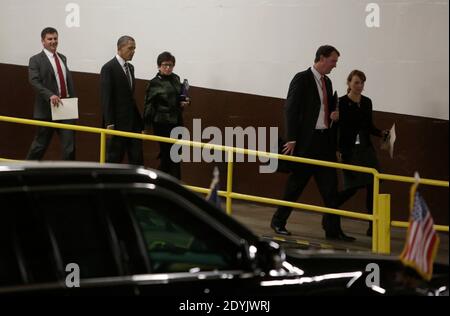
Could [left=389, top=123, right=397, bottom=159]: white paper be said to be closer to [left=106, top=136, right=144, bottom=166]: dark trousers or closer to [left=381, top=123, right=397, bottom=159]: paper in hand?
[left=381, top=123, right=397, bottom=159]: paper in hand

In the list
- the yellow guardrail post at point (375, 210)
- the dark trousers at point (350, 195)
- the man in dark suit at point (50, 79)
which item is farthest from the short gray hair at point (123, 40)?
the yellow guardrail post at point (375, 210)

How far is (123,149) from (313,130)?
102 inches

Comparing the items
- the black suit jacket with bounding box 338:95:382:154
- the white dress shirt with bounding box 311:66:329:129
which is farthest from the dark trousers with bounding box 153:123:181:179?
the black suit jacket with bounding box 338:95:382:154

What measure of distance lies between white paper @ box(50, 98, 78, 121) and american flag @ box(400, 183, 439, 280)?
24.4 ft

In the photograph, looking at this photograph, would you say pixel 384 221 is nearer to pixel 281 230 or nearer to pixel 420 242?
pixel 281 230

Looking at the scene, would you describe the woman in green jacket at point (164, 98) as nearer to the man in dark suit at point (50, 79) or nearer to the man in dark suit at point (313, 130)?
the man in dark suit at point (50, 79)

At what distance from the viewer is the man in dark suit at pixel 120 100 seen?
1365 centimetres

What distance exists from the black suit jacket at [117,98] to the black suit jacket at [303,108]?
7.88 feet

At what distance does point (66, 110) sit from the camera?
1392 cm

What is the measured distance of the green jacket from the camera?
1355 cm

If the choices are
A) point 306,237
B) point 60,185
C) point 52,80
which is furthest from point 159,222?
point 52,80

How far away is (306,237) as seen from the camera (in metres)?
12.1

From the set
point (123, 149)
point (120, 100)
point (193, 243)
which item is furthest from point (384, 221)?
point (193, 243)
